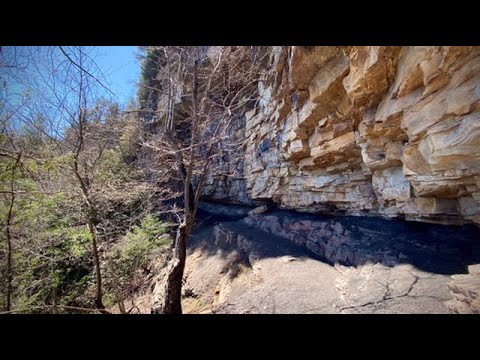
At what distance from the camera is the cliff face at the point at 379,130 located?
9.19 feet

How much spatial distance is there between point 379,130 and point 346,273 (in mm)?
3108

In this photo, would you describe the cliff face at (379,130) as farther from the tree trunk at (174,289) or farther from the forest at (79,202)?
the tree trunk at (174,289)

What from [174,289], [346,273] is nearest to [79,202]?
[174,289]

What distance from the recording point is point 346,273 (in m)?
4.49

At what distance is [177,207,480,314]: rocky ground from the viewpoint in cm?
322

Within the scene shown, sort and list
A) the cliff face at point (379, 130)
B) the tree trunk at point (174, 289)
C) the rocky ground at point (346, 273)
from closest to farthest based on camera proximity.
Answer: the cliff face at point (379, 130)
the rocky ground at point (346, 273)
the tree trunk at point (174, 289)

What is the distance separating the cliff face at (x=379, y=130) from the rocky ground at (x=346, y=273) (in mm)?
461

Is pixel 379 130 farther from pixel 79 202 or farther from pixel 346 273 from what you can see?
pixel 79 202

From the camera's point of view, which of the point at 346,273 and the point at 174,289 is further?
the point at 346,273

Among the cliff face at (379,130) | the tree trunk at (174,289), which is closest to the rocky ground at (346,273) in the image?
the cliff face at (379,130)

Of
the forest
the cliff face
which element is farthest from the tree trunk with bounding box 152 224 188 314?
the cliff face
